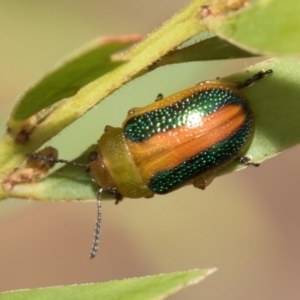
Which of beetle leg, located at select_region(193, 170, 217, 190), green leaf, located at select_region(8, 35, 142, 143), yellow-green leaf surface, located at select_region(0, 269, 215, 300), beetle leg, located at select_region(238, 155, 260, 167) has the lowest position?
beetle leg, located at select_region(193, 170, 217, 190)

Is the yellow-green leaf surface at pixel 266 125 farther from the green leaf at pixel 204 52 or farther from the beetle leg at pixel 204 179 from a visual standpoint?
the beetle leg at pixel 204 179

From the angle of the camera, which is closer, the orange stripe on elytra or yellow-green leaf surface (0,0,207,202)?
yellow-green leaf surface (0,0,207,202)

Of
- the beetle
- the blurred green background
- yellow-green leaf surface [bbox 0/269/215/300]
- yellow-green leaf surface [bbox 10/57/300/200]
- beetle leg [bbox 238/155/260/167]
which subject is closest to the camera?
yellow-green leaf surface [bbox 0/269/215/300]

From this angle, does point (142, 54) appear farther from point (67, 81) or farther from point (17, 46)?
point (17, 46)

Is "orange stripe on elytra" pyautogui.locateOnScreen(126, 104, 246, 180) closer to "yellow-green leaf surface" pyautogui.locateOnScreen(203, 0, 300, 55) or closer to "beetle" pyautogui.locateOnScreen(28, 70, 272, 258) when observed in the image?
"beetle" pyautogui.locateOnScreen(28, 70, 272, 258)

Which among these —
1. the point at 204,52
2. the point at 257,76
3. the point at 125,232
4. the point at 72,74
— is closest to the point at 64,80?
the point at 72,74

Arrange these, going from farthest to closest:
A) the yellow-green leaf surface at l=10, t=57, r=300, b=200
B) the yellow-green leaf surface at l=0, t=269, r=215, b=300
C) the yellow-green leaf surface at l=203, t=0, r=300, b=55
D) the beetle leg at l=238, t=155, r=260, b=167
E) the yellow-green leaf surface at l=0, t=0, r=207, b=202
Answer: the beetle leg at l=238, t=155, r=260, b=167
the yellow-green leaf surface at l=10, t=57, r=300, b=200
the yellow-green leaf surface at l=0, t=0, r=207, b=202
the yellow-green leaf surface at l=0, t=269, r=215, b=300
the yellow-green leaf surface at l=203, t=0, r=300, b=55

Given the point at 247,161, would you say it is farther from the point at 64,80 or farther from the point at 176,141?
the point at 64,80

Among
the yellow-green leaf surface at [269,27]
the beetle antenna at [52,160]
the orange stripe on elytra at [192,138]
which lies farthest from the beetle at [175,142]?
the yellow-green leaf surface at [269,27]

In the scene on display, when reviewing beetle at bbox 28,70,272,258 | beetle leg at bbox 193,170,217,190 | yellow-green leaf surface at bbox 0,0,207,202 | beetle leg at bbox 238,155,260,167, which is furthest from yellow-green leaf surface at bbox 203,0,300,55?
beetle leg at bbox 193,170,217,190
